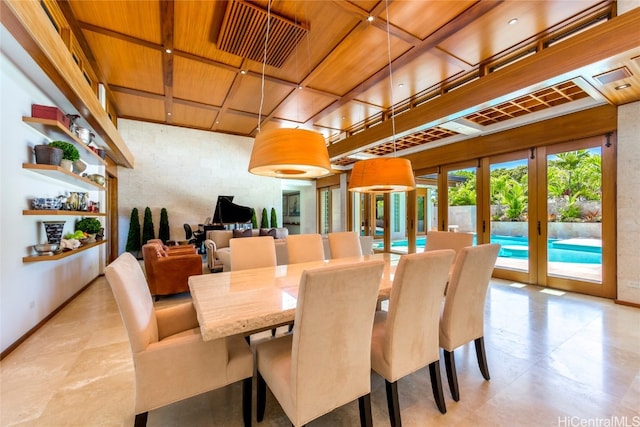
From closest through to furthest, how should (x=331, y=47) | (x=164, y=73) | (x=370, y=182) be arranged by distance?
(x=370, y=182) → (x=331, y=47) → (x=164, y=73)

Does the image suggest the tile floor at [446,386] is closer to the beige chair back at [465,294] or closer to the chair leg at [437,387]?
the chair leg at [437,387]

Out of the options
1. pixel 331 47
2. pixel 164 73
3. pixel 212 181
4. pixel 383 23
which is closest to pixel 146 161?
pixel 212 181

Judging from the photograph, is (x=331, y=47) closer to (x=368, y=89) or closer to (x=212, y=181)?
(x=368, y=89)

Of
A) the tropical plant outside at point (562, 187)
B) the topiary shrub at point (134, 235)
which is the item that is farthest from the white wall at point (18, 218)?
the tropical plant outside at point (562, 187)

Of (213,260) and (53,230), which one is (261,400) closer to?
(53,230)

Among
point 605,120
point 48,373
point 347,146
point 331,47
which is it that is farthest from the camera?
point 347,146

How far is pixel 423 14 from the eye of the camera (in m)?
Result: 2.96

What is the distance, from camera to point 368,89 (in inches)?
184

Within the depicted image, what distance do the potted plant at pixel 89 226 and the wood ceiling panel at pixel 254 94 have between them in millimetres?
3360

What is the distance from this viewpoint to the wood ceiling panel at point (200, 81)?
4352 mm

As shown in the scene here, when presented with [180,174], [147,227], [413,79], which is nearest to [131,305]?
[413,79]

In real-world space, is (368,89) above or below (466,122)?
above

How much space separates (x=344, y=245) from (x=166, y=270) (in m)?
2.74

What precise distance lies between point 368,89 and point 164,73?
11.8 ft
